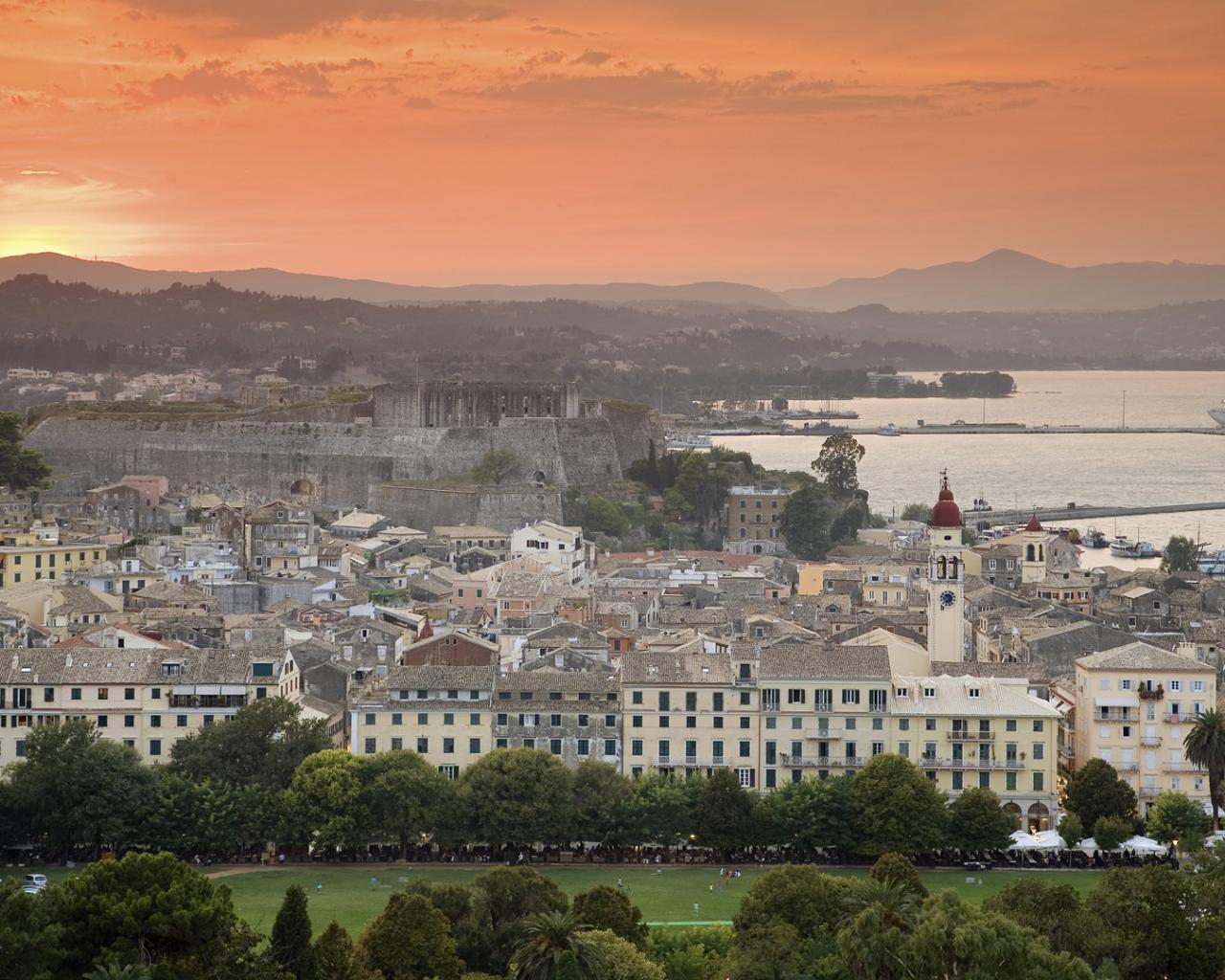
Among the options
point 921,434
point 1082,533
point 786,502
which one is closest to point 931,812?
point 786,502

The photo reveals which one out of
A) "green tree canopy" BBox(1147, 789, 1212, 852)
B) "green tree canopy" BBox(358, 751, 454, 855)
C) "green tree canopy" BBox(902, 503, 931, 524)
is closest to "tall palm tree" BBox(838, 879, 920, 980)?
"green tree canopy" BBox(358, 751, 454, 855)

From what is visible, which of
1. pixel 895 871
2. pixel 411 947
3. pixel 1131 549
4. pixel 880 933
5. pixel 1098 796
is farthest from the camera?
pixel 1131 549

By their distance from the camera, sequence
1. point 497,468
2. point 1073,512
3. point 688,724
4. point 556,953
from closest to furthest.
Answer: point 556,953
point 688,724
point 497,468
point 1073,512

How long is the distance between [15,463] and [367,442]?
46.7 ft

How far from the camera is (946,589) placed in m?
39.9

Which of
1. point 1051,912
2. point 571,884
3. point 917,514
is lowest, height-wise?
point 571,884

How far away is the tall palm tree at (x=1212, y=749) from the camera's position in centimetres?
3516

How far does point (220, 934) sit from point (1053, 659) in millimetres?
21918

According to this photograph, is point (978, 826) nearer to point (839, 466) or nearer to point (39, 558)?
point (39, 558)

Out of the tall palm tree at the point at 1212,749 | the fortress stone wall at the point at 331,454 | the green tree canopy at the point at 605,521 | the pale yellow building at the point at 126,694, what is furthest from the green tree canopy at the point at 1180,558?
the pale yellow building at the point at 126,694

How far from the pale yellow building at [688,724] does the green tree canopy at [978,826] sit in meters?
3.35

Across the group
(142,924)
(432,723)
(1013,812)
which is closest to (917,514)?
(432,723)

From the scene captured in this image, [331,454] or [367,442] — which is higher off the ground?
[367,442]

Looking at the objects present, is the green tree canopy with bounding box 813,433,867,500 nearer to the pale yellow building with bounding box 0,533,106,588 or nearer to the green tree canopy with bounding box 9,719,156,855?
the pale yellow building with bounding box 0,533,106,588
